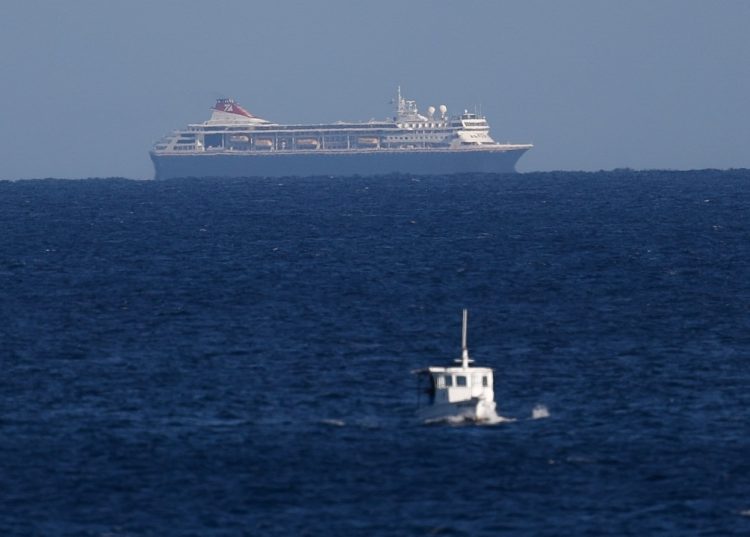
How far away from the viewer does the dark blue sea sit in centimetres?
3183

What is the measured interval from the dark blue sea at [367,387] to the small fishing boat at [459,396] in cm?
60

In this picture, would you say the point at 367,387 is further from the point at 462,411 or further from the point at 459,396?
the point at 462,411

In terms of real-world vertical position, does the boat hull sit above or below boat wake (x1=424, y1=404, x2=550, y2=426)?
above

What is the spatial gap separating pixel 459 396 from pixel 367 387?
5.38 m

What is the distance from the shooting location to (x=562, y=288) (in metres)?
68.4

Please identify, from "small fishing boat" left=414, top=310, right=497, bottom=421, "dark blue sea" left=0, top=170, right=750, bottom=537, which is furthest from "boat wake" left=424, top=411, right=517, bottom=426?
"dark blue sea" left=0, top=170, right=750, bottom=537

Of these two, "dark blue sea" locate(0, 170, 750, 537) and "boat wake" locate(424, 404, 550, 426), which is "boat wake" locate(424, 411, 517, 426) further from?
"dark blue sea" locate(0, 170, 750, 537)

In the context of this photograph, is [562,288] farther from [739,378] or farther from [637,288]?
[739,378]

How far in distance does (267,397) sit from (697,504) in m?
14.3

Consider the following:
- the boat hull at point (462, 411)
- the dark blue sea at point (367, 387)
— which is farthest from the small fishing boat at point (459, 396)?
the dark blue sea at point (367, 387)

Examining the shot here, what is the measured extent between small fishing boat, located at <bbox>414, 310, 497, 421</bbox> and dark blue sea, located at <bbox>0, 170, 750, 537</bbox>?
1.97 feet

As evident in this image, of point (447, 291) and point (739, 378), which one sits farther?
point (447, 291)

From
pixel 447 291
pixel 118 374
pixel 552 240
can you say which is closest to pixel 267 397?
pixel 118 374

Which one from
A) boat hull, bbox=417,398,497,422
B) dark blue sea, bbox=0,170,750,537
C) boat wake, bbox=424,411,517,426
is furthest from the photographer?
boat hull, bbox=417,398,497,422
